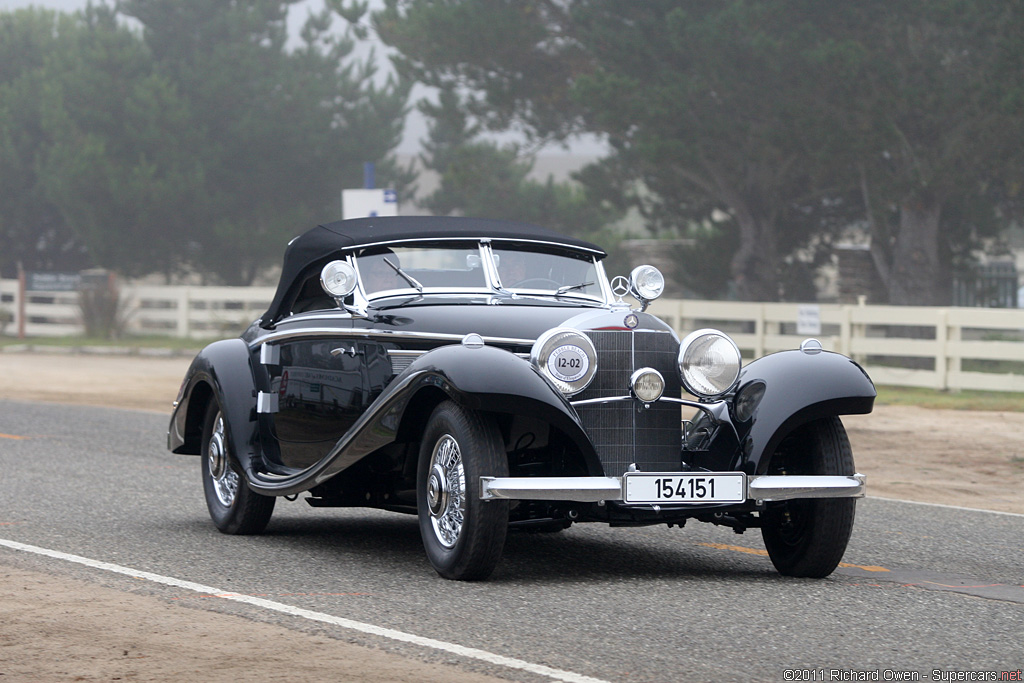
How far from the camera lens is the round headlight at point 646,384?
677cm

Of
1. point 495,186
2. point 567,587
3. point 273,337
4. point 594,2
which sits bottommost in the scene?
point 567,587

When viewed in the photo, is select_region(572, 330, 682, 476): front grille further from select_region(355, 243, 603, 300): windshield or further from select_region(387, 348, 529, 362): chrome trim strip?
select_region(355, 243, 603, 300): windshield

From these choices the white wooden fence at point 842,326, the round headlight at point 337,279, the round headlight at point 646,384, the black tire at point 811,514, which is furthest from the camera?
the white wooden fence at point 842,326

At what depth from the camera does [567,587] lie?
A: 21.6ft

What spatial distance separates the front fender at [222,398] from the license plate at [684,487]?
2.71 meters

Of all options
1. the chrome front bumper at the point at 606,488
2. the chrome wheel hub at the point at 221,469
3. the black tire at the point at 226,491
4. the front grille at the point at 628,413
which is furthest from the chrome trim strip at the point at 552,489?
the chrome wheel hub at the point at 221,469

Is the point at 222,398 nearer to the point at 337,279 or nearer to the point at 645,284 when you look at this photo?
the point at 337,279

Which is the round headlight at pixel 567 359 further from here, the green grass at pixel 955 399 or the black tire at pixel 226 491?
the green grass at pixel 955 399

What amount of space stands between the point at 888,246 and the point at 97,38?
27.3m

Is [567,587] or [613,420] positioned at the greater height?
[613,420]

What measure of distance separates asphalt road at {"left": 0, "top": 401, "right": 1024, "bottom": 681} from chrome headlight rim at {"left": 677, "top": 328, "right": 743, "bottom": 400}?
91 cm

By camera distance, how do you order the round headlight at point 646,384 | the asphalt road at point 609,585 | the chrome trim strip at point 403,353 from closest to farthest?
1. the asphalt road at point 609,585
2. the round headlight at point 646,384
3. the chrome trim strip at point 403,353

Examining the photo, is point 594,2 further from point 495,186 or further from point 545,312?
point 545,312

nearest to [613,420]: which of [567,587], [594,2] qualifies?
[567,587]
